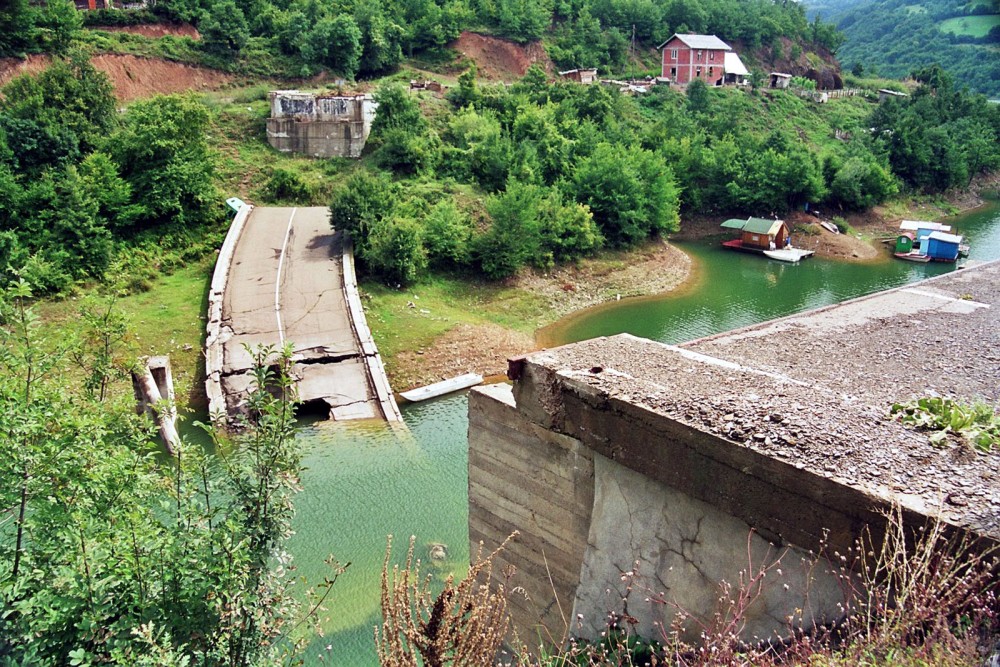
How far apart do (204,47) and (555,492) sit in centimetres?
3696

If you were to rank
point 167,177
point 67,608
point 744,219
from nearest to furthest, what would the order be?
1. point 67,608
2. point 167,177
3. point 744,219

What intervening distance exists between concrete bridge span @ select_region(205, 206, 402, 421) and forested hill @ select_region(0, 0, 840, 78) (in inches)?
663

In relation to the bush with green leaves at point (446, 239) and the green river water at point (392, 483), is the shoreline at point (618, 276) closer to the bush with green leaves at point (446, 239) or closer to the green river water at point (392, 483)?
the green river water at point (392, 483)

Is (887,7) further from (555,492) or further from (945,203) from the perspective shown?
(555,492)

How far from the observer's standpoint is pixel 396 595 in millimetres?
4594

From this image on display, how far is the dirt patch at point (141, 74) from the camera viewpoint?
31.8 m

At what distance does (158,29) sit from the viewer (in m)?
39.9

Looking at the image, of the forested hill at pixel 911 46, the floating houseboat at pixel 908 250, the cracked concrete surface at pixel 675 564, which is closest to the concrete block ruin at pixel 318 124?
the floating houseboat at pixel 908 250

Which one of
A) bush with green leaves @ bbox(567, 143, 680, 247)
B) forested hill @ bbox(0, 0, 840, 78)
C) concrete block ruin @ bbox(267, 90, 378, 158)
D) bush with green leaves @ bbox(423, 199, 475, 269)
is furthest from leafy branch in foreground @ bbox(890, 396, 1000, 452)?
forested hill @ bbox(0, 0, 840, 78)

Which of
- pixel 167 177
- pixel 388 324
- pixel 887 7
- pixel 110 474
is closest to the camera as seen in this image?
pixel 110 474

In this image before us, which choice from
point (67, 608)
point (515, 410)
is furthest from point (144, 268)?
point (67, 608)

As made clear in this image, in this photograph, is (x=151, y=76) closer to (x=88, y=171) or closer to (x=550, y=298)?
(x=88, y=171)

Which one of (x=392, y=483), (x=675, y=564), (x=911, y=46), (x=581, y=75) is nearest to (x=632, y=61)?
(x=581, y=75)

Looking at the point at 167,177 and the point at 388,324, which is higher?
the point at 167,177
